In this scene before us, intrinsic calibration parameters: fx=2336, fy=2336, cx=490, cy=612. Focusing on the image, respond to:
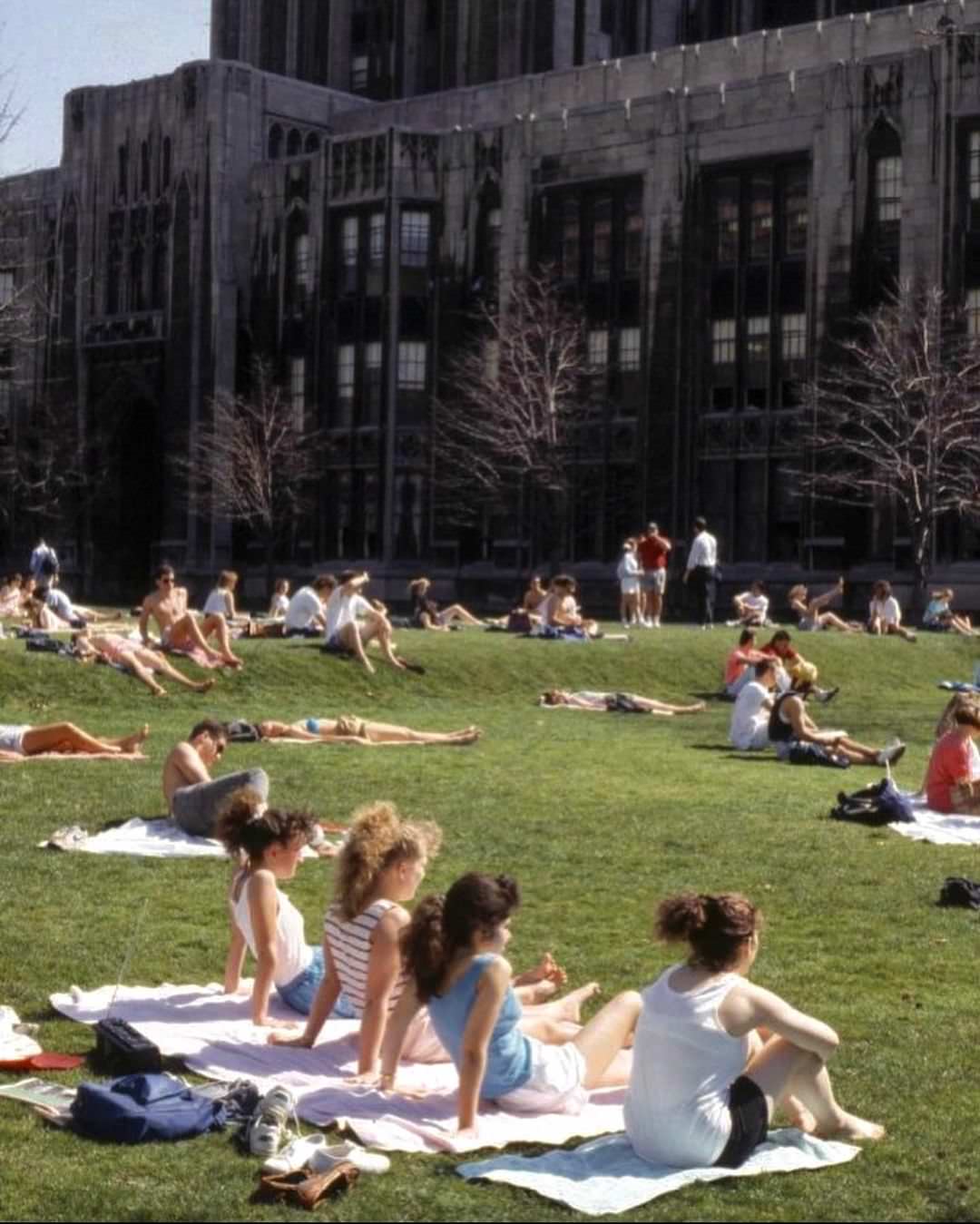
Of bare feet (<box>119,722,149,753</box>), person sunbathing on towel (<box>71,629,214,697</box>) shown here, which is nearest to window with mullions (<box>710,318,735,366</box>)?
person sunbathing on towel (<box>71,629,214,697</box>)

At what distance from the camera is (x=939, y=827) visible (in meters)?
20.5

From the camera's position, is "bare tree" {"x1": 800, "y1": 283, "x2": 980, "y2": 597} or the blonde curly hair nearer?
the blonde curly hair

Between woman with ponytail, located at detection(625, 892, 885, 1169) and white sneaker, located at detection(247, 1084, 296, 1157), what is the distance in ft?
4.65

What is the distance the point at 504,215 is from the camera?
68375 mm

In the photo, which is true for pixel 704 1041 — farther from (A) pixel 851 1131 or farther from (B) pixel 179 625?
(B) pixel 179 625

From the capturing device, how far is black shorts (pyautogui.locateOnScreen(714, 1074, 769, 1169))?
939cm

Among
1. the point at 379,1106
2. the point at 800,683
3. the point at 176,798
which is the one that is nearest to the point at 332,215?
the point at 800,683

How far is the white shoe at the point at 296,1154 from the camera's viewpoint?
9.02 metres

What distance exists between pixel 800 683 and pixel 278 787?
9785mm

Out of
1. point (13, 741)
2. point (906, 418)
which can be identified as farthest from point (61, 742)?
point (906, 418)

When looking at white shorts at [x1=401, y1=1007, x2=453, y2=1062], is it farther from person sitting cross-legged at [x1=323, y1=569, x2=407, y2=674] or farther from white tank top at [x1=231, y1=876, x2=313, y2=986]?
person sitting cross-legged at [x1=323, y1=569, x2=407, y2=674]

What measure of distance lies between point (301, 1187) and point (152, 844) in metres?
9.44

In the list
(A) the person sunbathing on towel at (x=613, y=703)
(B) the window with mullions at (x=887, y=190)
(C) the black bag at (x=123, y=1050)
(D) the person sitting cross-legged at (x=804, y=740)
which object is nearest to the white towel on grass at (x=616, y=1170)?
(C) the black bag at (x=123, y=1050)

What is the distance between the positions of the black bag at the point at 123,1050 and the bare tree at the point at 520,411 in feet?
174
